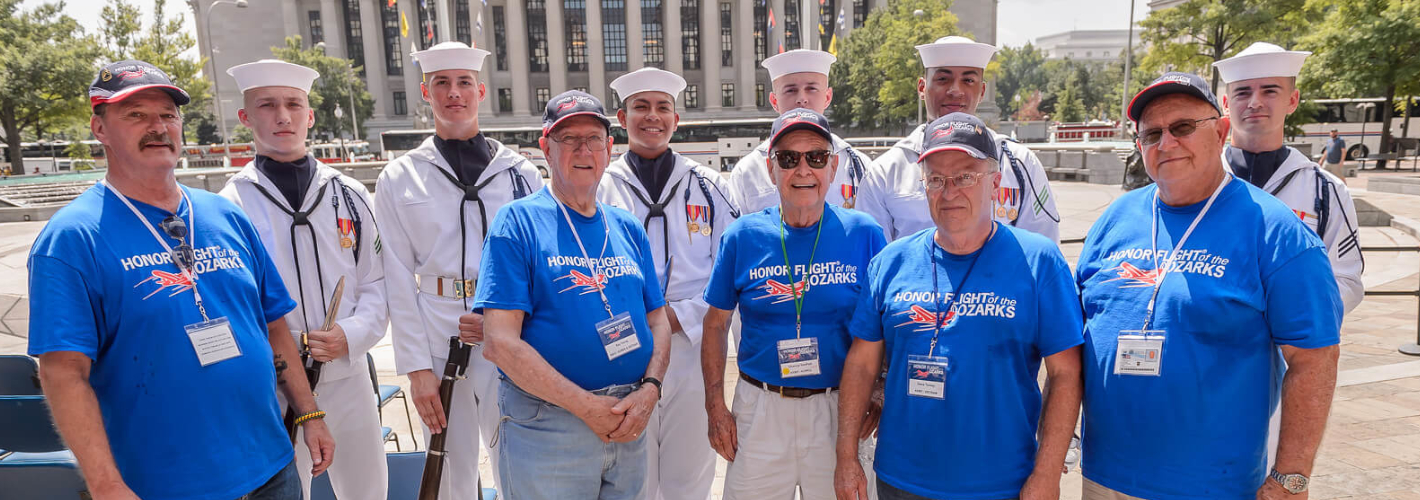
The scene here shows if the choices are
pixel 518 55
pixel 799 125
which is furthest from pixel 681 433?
pixel 518 55

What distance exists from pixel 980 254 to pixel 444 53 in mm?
3003

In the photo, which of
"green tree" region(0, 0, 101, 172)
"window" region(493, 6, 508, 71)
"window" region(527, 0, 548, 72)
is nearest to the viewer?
"green tree" region(0, 0, 101, 172)

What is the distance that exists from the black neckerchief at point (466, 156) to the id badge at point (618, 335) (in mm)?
1488

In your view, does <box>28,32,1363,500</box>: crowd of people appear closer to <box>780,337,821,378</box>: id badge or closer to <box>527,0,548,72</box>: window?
<box>780,337,821,378</box>: id badge

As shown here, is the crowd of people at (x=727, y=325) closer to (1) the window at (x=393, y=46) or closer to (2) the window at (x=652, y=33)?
(2) the window at (x=652, y=33)

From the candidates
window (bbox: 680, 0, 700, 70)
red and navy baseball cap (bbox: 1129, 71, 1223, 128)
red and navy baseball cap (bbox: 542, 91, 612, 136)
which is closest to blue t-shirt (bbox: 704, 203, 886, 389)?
red and navy baseball cap (bbox: 542, 91, 612, 136)

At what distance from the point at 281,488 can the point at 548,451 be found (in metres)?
0.99

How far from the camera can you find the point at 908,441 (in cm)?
250

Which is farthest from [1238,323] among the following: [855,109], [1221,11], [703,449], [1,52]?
[855,109]

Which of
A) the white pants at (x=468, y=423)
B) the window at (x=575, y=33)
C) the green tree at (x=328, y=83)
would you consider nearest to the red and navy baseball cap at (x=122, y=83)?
the white pants at (x=468, y=423)

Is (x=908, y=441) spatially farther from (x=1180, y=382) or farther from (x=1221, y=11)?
(x=1221, y=11)

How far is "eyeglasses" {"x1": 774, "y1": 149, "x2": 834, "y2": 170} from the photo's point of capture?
9.71 ft

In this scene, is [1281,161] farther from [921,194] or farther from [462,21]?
[462,21]

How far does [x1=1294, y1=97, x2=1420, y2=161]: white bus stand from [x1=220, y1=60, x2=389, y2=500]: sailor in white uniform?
38.5 m
